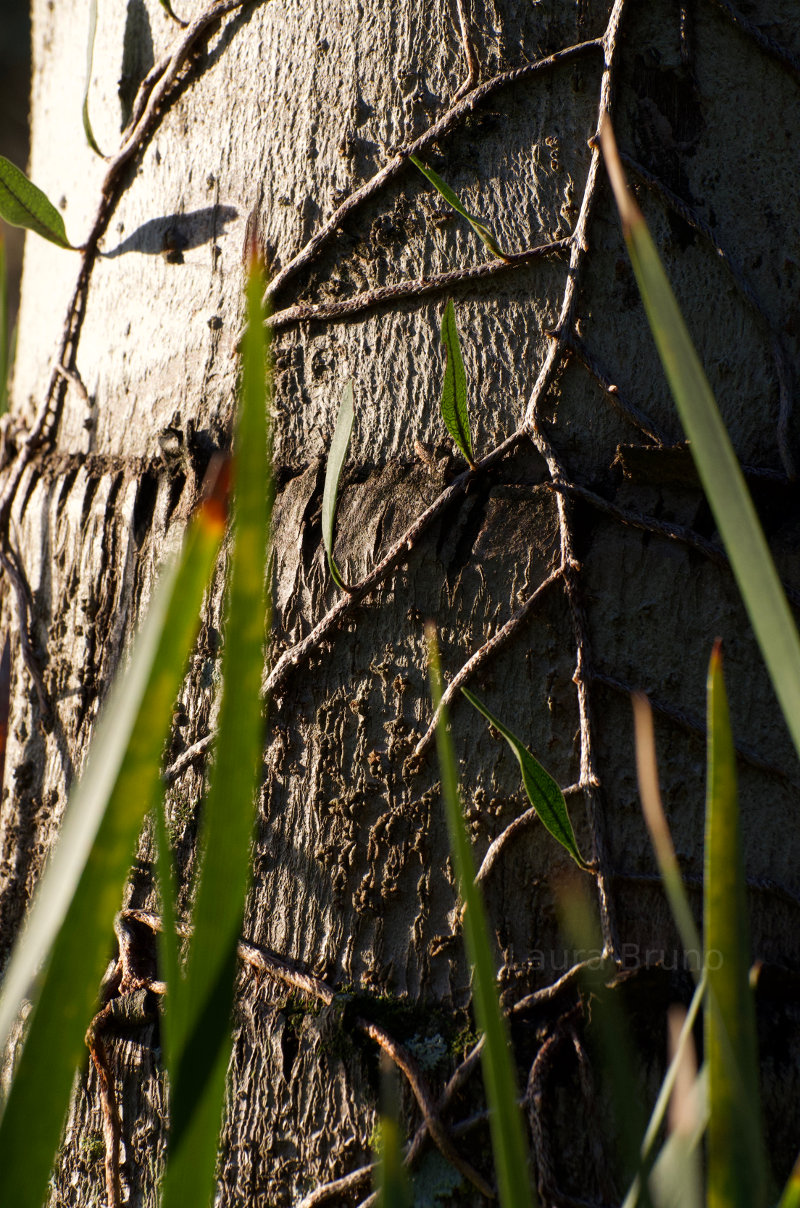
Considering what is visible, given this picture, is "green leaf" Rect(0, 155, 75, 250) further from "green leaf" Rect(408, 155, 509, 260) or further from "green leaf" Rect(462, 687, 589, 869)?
"green leaf" Rect(462, 687, 589, 869)

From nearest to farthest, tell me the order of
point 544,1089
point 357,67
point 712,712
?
point 712,712, point 544,1089, point 357,67

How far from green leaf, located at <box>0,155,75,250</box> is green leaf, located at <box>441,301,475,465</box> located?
36 centimetres

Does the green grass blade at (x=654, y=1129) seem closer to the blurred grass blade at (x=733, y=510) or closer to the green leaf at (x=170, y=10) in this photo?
the blurred grass blade at (x=733, y=510)

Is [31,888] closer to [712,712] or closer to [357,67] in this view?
[712,712]

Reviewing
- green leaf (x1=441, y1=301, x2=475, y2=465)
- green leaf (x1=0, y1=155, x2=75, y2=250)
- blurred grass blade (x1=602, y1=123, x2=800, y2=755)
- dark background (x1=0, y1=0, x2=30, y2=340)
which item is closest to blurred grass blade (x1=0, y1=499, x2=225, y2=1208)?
blurred grass blade (x1=602, y1=123, x2=800, y2=755)

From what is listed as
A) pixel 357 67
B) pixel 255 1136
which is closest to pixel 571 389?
pixel 357 67

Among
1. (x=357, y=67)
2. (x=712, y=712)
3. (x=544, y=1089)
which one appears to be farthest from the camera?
(x=357, y=67)

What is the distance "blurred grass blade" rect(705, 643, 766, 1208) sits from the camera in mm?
217

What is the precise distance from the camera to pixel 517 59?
0.53 meters

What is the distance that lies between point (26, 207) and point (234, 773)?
0.59 meters

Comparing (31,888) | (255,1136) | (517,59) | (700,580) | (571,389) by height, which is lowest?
(255,1136)

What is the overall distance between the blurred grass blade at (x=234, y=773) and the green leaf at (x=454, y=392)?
0.25 m

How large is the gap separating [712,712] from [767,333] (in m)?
0.37

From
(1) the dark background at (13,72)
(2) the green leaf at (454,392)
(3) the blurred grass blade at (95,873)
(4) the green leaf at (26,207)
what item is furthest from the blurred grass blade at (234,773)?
(1) the dark background at (13,72)
